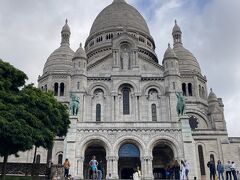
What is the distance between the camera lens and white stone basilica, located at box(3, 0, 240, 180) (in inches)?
1229

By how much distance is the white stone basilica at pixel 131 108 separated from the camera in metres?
31.2

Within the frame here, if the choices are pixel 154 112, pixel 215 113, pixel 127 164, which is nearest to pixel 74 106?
pixel 127 164

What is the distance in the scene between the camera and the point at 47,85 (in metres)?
46.2

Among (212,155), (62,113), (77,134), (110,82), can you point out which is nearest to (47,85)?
(110,82)

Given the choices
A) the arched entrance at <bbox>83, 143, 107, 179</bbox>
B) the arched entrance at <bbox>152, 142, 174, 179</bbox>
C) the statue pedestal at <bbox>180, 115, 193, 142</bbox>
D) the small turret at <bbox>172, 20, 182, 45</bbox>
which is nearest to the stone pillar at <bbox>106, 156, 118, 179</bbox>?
the arched entrance at <bbox>83, 143, 107, 179</bbox>

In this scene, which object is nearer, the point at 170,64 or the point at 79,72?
the point at 79,72

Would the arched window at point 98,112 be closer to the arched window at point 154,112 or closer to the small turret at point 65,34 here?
the arched window at point 154,112

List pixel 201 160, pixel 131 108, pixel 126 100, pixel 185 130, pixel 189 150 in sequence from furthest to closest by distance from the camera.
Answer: pixel 201 160
pixel 126 100
pixel 131 108
pixel 185 130
pixel 189 150

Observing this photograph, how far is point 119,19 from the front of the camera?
173 feet

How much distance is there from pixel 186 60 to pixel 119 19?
12.6 m

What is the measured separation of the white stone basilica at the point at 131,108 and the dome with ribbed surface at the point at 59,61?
143 mm

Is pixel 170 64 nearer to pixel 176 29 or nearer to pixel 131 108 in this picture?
pixel 131 108

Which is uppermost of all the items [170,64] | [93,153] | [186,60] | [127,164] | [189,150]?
[186,60]

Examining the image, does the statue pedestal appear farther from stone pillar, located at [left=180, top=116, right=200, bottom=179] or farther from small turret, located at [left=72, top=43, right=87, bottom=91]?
small turret, located at [left=72, top=43, right=87, bottom=91]
